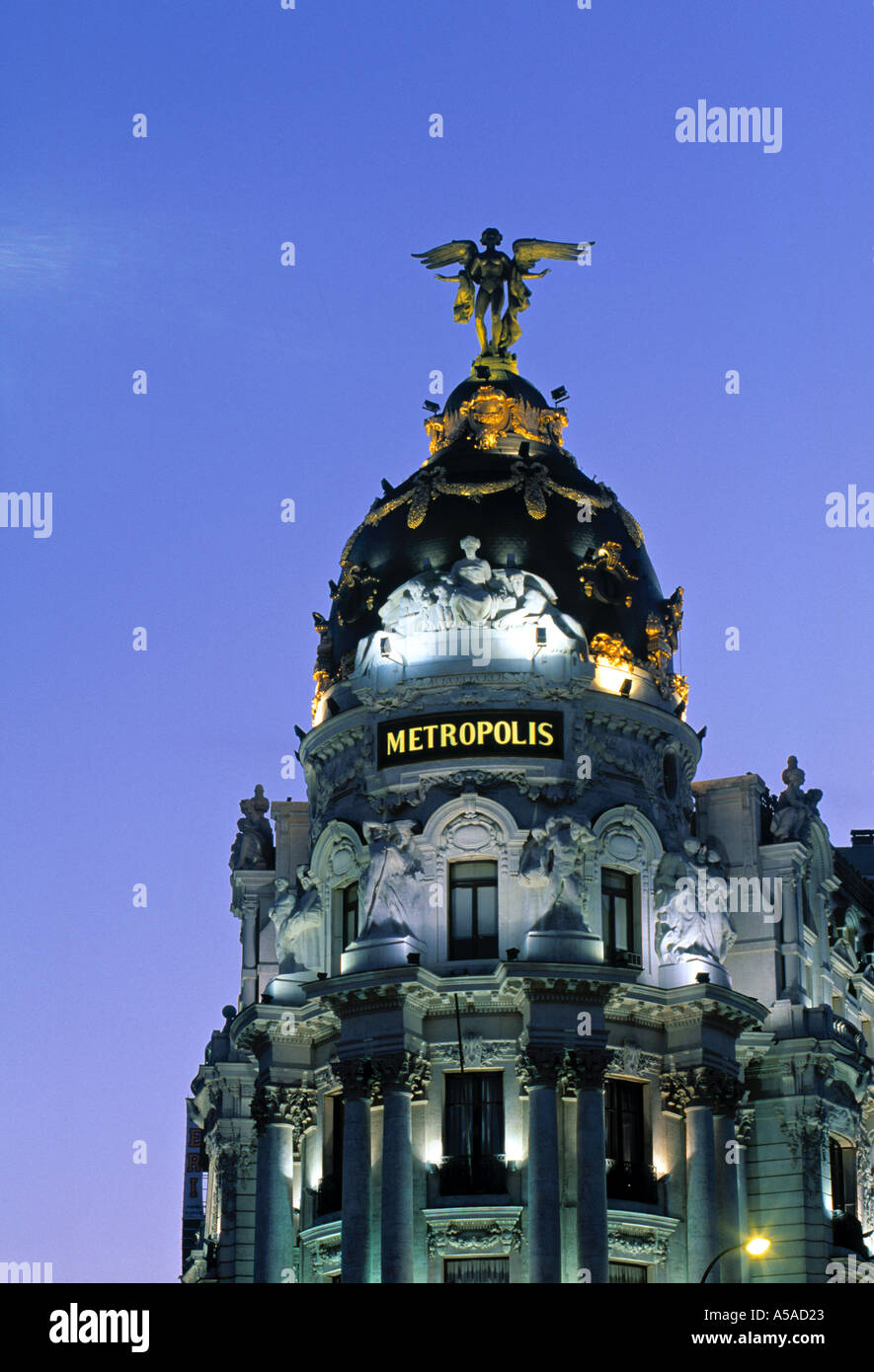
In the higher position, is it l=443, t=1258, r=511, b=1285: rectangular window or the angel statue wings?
the angel statue wings

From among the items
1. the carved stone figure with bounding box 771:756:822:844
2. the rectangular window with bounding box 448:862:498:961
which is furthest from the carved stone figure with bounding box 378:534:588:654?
the carved stone figure with bounding box 771:756:822:844

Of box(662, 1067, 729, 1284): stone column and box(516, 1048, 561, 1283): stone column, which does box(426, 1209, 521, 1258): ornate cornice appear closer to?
box(516, 1048, 561, 1283): stone column

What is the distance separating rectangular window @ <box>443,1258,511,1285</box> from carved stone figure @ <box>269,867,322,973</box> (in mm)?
10505

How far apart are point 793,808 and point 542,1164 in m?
17.0

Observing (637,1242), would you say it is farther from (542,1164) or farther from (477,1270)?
(477,1270)

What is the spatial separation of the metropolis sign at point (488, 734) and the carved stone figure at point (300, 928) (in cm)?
555

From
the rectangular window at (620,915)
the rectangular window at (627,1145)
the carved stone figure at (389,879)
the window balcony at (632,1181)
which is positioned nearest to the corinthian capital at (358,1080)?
the carved stone figure at (389,879)

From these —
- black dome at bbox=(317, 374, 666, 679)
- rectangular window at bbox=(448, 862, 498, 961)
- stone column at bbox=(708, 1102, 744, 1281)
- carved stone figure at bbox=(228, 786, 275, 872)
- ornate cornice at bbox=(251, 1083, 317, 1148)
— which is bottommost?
stone column at bbox=(708, 1102, 744, 1281)

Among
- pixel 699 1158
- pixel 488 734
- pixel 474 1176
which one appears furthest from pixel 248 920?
pixel 699 1158

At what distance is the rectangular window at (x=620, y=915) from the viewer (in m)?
63.1

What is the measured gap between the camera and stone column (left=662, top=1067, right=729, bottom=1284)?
60094 millimetres

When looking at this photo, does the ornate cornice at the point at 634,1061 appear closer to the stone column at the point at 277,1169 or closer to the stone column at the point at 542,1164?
the stone column at the point at 542,1164

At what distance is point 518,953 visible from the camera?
199 ft
